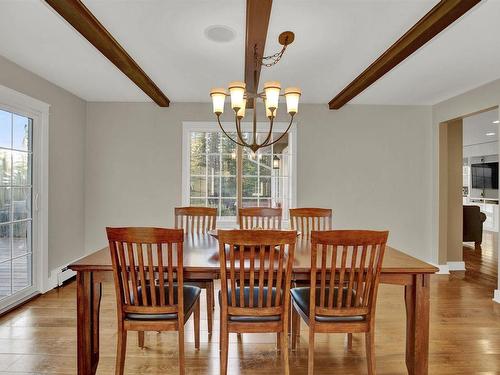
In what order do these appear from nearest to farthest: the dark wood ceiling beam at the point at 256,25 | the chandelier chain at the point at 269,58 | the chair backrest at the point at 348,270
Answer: the chair backrest at the point at 348,270
the dark wood ceiling beam at the point at 256,25
the chandelier chain at the point at 269,58

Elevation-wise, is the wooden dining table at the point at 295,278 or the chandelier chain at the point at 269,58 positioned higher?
the chandelier chain at the point at 269,58

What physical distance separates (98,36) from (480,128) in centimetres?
776

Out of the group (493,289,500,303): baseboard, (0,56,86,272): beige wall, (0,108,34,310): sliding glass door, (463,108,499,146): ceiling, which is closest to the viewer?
(0,108,34,310): sliding glass door

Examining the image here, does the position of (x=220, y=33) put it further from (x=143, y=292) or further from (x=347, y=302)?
(x=347, y=302)

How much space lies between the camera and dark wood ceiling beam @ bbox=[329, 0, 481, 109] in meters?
1.99

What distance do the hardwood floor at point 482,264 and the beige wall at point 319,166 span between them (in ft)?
2.11

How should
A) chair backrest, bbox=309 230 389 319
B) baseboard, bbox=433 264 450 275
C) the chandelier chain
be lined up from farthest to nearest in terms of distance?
1. baseboard, bbox=433 264 450 275
2. the chandelier chain
3. chair backrest, bbox=309 230 389 319

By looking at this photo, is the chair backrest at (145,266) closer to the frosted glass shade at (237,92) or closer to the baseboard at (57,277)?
the frosted glass shade at (237,92)

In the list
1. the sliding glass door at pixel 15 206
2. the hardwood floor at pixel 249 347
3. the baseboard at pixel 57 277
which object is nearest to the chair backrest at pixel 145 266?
the hardwood floor at pixel 249 347

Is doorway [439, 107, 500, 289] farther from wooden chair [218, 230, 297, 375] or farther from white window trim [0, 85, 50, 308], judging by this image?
white window trim [0, 85, 50, 308]

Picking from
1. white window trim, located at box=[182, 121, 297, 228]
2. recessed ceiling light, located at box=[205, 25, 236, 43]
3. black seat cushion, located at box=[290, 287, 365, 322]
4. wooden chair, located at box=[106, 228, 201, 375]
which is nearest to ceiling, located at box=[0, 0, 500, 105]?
recessed ceiling light, located at box=[205, 25, 236, 43]

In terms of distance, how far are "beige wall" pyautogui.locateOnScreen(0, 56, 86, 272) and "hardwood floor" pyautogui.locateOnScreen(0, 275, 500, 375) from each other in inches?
37.5

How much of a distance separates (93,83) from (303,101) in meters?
2.68

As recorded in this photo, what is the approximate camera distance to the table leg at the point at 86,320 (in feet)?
6.12
